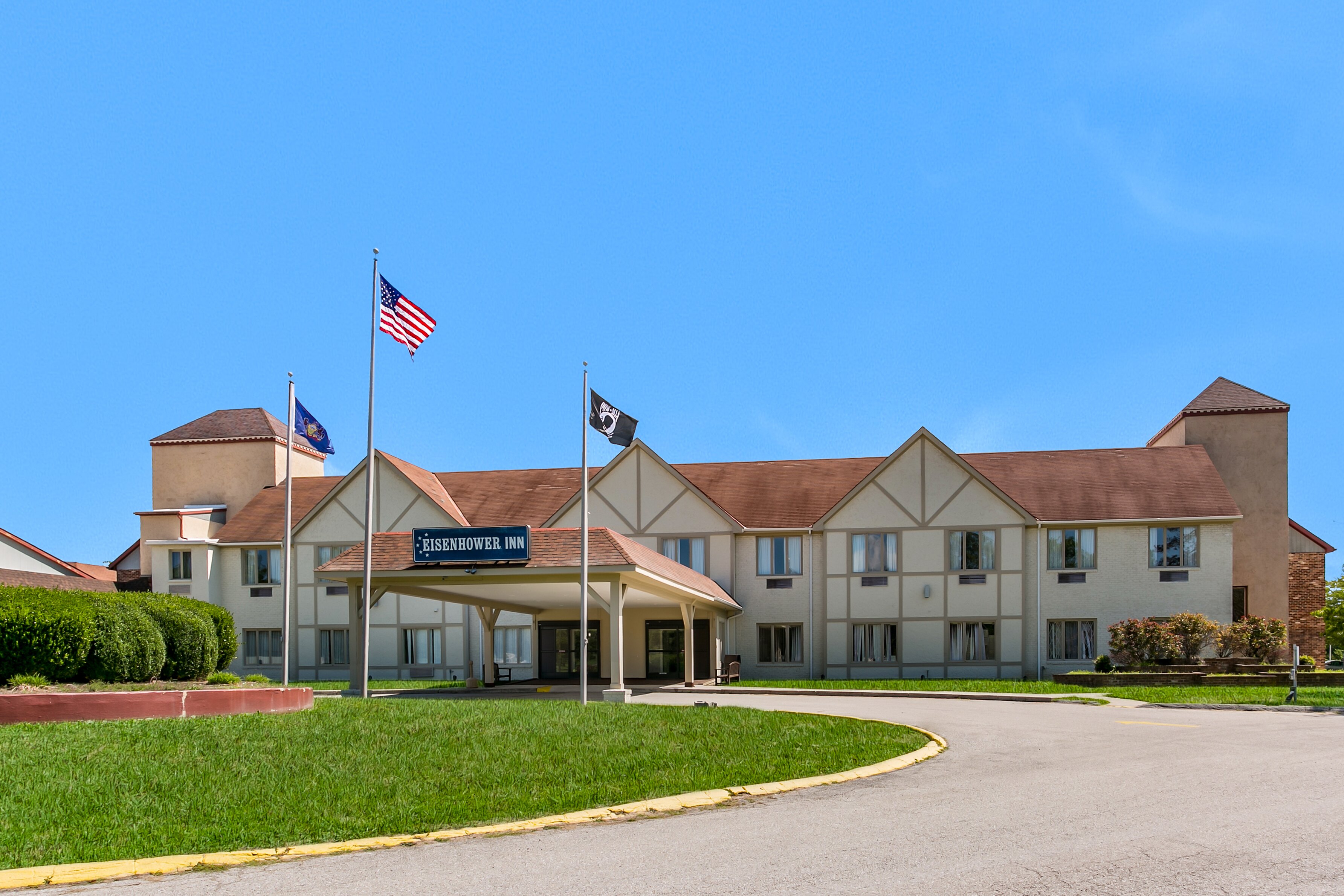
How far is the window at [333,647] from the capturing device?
4106 cm

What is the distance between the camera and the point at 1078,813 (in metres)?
10.2

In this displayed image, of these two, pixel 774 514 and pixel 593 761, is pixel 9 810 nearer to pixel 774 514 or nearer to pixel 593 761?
pixel 593 761

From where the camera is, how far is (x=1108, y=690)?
3053 cm

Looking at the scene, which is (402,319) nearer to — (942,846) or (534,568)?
(534,568)

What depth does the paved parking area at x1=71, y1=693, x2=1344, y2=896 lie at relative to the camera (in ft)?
25.1

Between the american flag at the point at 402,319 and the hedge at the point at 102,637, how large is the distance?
26.0 feet

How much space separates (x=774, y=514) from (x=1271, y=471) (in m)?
18.9

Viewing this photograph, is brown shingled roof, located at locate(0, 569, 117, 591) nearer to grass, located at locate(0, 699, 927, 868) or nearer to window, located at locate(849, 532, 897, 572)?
grass, located at locate(0, 699, 927, 868)

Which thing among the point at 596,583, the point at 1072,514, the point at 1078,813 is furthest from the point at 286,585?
the point at 1072,514

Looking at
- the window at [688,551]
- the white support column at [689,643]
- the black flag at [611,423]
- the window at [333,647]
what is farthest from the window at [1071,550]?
the window at [333,647]

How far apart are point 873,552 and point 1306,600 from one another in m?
22.9

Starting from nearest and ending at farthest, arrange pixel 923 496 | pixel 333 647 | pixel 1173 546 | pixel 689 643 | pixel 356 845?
pixel 356 845 < pixel 689 643 < pixel 1173 546 < pixel 923 496 < pixel 333 647

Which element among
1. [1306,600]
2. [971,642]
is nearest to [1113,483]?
[971,642]

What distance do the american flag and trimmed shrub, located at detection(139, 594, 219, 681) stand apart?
817 centimetres
